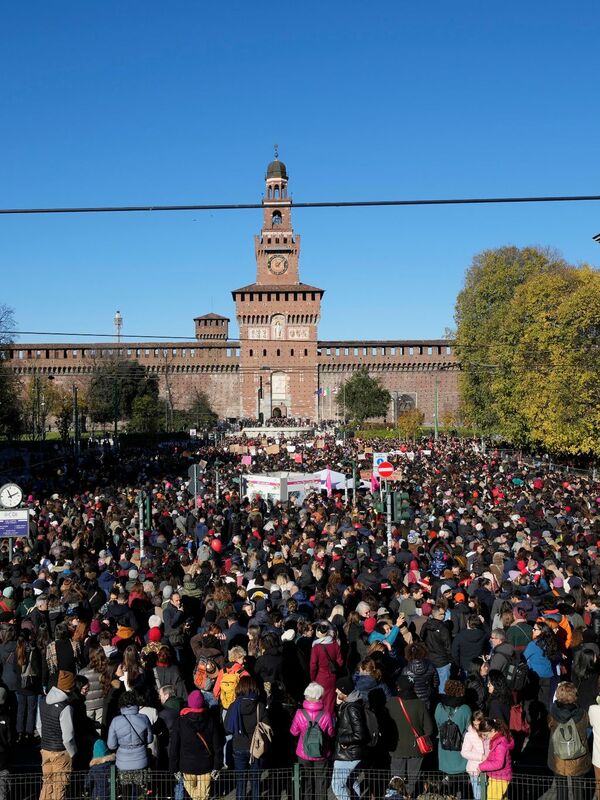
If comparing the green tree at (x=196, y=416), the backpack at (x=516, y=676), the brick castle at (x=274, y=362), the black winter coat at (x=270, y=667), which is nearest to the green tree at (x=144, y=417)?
the green tree at (x=196, y=416)

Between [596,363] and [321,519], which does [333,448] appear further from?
[321,519]

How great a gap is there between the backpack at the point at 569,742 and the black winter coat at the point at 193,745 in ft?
7.69

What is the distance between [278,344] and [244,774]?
7499 cm

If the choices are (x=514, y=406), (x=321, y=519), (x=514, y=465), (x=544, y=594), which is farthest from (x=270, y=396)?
(x=544, y=594)

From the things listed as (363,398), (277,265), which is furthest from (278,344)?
(363,398)

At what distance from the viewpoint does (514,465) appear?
31094 mm

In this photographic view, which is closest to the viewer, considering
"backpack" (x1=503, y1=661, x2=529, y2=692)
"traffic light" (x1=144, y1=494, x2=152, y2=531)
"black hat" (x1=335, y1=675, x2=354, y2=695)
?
"black hat" (x1=335, y1=675, x2=354, y2=695)

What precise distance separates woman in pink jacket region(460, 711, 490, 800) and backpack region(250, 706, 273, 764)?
4.51ft

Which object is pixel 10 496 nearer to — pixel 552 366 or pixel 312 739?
pixel 312 739

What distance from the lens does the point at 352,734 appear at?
6305 mm

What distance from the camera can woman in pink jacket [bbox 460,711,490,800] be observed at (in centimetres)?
596

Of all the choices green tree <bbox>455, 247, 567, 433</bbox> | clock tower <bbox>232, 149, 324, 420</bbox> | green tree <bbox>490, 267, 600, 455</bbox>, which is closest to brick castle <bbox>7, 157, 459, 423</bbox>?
clock tower <bbox>232, 149, 324, 420</bbox>

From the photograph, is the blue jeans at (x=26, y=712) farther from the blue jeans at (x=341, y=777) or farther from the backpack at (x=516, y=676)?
the backpack at (x=516, y=676)

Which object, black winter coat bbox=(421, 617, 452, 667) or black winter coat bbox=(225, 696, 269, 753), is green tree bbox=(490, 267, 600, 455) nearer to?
black winter coat bbox=(421, 617, 452, 667)
